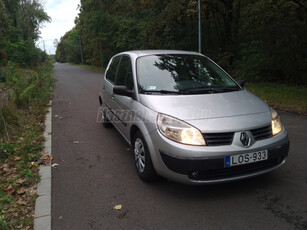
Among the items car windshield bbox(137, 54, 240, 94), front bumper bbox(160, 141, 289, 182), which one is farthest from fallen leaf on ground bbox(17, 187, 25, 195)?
car windshield bbox(137, 54, 240, 94)

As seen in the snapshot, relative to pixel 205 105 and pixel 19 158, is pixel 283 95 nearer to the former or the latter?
pixel 205 105

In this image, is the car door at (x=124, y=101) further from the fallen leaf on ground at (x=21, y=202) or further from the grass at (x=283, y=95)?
the grass at (x=283, y=95)

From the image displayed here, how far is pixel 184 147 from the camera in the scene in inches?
111

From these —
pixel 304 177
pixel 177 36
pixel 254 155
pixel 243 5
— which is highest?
pixel 243 5

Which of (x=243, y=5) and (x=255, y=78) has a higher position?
(x=243, y=5)

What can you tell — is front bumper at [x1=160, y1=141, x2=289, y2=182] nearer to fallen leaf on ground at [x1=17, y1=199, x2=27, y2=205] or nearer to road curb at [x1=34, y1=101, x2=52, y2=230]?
road curb at [x1=34, y1=101, x2=52, y2=230]

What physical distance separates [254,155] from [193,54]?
2.32m

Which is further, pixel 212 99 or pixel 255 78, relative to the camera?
pixel 255 78

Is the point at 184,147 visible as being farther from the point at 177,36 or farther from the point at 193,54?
the point at 177,36

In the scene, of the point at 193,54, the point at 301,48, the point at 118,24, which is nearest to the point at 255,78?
the point at 301,48

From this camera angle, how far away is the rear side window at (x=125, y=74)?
13.5ft

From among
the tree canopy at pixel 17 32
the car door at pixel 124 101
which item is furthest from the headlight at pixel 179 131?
the tree canopy at pixel 17 32

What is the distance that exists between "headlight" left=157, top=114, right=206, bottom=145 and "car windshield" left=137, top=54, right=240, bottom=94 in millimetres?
706

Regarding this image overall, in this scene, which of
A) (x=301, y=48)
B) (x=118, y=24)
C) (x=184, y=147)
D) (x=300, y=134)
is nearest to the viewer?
(x=184, y=147)
